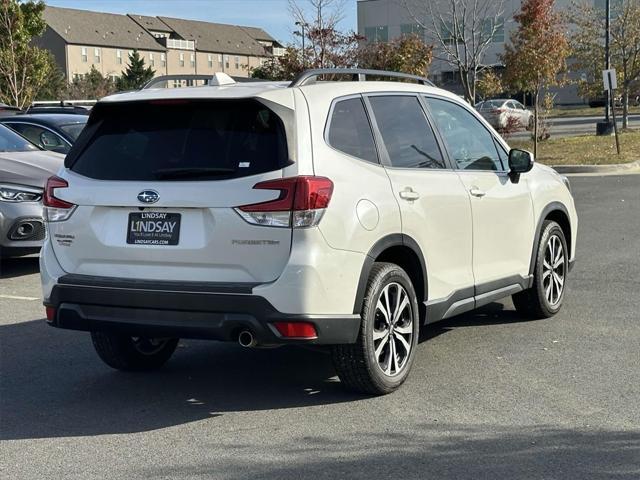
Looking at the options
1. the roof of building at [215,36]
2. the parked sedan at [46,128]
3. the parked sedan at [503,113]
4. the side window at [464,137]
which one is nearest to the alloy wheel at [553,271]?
the side window at [464,137]

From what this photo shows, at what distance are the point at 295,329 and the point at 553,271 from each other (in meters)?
3.42

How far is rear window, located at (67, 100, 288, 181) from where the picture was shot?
16.5 feet

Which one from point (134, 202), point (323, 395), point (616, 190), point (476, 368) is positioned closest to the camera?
point (134, 202)

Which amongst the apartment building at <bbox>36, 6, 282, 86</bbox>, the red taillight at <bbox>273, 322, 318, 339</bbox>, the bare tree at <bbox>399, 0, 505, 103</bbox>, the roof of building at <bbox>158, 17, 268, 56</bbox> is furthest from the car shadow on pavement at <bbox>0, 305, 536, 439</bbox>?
the roof of building at <bbox>158, 17, 268, 56</bbox>

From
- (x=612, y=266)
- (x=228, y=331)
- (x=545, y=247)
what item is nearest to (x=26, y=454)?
(x=228, y=331)

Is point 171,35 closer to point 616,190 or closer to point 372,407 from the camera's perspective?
point 616,190

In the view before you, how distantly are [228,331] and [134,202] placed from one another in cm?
91

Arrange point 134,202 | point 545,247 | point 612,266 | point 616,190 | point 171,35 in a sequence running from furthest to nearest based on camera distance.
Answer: point 171,35 < point 616,190 < point 612,266 < point 545,247 < point 134,202

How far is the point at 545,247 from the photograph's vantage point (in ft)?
24.1

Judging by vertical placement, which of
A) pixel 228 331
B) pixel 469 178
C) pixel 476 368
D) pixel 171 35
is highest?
pixel 171 35

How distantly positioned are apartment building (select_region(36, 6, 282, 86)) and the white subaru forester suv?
3438 inches

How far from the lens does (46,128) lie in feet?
44.8

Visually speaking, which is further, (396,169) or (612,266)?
(612,266)

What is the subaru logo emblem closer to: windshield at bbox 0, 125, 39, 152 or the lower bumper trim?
the lower bumper trim
